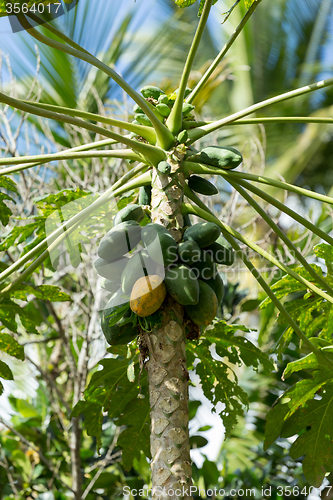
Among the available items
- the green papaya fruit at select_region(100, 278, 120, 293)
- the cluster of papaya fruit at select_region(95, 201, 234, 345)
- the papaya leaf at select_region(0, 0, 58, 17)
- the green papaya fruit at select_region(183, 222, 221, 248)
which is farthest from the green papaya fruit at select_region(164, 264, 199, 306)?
the papaya leaf at select_region(0, 0, 58, 17)

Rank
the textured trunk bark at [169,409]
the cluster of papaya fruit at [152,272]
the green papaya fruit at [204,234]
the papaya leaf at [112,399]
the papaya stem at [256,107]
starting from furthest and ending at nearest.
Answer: the papaya leaf at [112,399] < the papaya stem at [256,107] < the green papaya fruit at [204,234] < the cluster of papaya fruit at [152,272] < the textured trunk bark at [169,409]

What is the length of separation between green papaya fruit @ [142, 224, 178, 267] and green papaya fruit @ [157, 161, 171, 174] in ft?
0.76

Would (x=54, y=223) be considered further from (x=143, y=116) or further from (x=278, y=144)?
(x=278, y=144)

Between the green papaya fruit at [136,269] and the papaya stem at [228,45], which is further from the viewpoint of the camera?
the papaya stem at [228,45]

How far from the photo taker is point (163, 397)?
4.69 feet

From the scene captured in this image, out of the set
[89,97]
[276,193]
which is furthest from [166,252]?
[276,193]

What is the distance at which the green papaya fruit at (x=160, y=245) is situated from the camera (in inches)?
58.3

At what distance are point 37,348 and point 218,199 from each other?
2294 mm

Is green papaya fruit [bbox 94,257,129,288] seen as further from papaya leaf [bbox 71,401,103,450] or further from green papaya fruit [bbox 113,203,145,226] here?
papaya leaf [bbox 71,401,103,450]

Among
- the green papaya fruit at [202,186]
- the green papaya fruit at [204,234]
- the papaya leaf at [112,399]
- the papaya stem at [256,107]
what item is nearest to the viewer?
the green papaya fruit at [204,234]

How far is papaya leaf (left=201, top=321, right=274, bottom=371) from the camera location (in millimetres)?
1886

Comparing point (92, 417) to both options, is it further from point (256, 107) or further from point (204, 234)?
point (256, 107)

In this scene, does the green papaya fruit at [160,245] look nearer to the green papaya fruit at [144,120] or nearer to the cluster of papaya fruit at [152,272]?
the cluster of papaya fruit at [152,272]

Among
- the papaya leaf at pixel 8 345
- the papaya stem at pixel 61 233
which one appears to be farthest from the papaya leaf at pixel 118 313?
the papaya leaf at pixel 8 345
